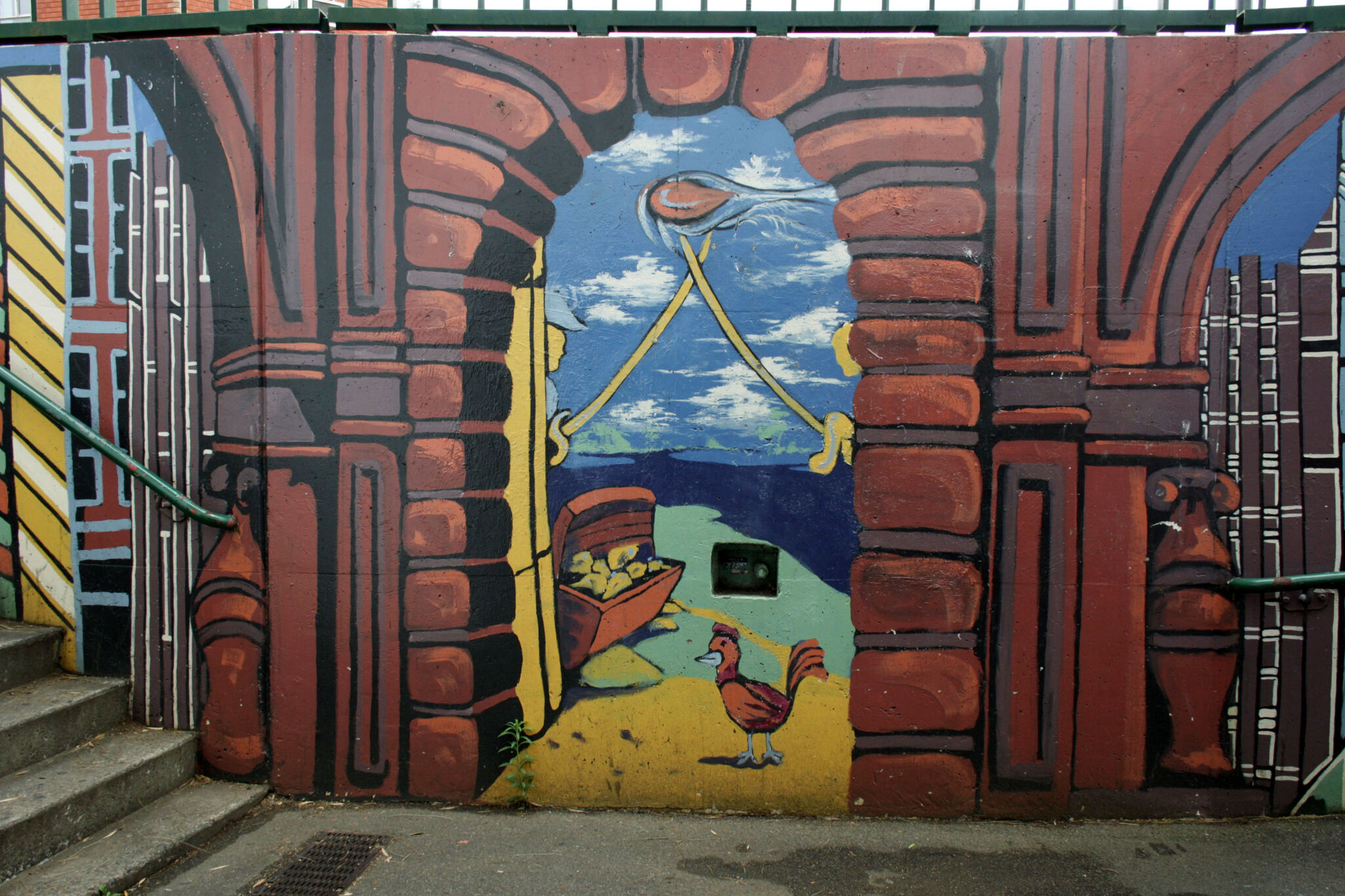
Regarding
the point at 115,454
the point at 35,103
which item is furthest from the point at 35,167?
the point at 115,454

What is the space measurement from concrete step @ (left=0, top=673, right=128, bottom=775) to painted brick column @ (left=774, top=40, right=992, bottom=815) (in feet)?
11.9

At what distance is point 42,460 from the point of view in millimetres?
3480

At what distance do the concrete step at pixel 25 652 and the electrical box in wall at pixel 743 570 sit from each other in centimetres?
333

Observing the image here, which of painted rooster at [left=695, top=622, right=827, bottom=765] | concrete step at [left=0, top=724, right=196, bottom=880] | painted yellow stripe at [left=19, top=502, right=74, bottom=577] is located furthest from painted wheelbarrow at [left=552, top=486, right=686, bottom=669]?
painted yellow stripe at [left=19, top=502, right=74, bottom=577]

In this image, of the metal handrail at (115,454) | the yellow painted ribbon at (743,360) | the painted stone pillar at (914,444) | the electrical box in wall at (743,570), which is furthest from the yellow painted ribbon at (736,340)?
the metal handrail at (115,454)

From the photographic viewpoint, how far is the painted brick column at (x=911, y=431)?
3303 mm

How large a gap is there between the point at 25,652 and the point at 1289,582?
19.8ft

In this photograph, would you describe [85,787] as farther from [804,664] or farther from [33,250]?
[804,664]

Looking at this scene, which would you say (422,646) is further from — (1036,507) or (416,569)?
(1036,507)

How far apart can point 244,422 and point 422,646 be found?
1425 mm

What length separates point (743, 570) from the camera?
3418 millimetres

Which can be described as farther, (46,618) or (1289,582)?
(46,618)

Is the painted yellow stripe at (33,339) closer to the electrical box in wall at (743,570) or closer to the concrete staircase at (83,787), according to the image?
the concrete staircase at (83,787)

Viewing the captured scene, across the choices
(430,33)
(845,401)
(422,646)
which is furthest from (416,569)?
(430,33)
